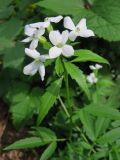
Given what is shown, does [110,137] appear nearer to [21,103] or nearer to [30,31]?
[30,31]

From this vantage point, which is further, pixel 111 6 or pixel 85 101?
pixel 85 101

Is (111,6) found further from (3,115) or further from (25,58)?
(3,115)

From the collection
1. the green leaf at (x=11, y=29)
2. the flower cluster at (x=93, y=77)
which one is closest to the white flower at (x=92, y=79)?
the flower cluster at (x=93, y=77)

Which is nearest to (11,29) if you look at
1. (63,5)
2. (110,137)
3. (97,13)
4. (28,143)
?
(63,5)

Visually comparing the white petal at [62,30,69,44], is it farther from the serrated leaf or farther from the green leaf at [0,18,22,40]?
the green leaf at [0,18,22,40]

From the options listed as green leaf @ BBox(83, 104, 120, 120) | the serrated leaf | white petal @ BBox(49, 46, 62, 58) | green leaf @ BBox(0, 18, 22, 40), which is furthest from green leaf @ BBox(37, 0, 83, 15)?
white petal @ BBox(49, 46, 62, 58)

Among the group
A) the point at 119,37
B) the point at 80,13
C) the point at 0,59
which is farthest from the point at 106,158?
the point at 0,59

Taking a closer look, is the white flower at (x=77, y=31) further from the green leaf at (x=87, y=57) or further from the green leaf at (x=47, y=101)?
the green leaf at (x=47, y=101)
